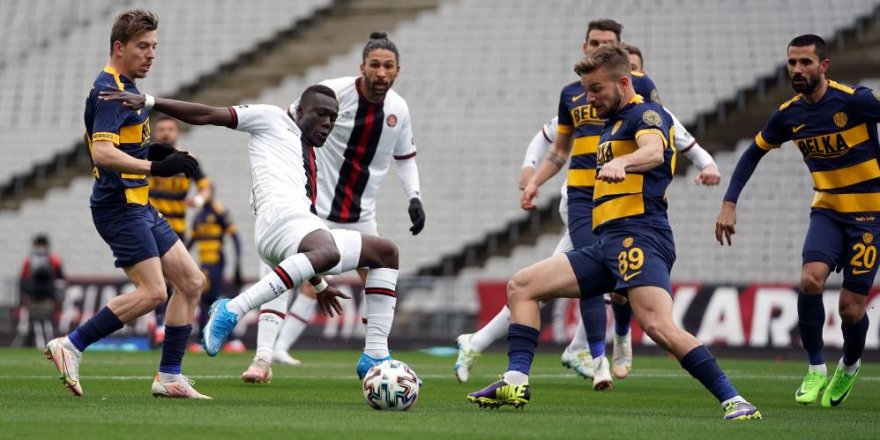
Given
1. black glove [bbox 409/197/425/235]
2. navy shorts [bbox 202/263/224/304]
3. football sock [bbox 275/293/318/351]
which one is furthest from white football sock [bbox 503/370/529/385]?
navy shorts [bbox 202/263/224/304]

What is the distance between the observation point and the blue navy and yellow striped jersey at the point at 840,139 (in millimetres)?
8531

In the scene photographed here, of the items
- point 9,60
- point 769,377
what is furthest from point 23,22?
point 769,377

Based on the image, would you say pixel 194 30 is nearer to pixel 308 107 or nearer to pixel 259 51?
pixel 259 51

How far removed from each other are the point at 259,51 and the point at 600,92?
2081cm

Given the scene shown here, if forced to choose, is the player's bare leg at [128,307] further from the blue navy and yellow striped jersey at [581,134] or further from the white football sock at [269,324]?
the blue navy and yellow striped jersey at [581,134]

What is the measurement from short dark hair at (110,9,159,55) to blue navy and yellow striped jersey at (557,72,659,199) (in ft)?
10.8

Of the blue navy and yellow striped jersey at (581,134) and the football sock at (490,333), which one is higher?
the blue navy and yellow striped jersey at (581,134)

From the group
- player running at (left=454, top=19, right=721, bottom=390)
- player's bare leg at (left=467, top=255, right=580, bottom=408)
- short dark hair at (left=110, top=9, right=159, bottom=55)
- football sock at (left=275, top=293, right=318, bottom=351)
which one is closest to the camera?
player's bare leg at (left=467, top=255, right=580, bottom=408)

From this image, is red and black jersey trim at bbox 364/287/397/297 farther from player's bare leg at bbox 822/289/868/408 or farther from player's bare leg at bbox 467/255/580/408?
player's bare leg at bbox 822/289/868/408

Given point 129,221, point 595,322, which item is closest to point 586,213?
point 595,322

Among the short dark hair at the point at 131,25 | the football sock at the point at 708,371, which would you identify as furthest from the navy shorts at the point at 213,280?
the football sock at the point at 708,371

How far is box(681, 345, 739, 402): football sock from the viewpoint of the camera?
689cm

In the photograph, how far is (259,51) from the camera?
2736cm

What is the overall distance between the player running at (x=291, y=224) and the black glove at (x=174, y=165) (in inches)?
9.6
